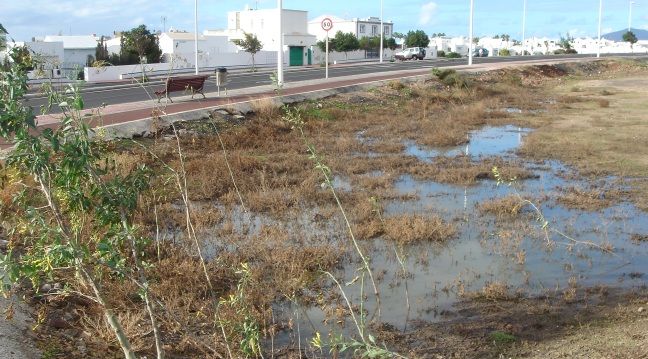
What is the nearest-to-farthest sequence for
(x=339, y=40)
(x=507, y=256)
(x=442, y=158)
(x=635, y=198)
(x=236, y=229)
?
(x=507, y=256) → (x=236, y=229) → (x=635, y=198) → (x=442, y=158) → (x=339, y=40)

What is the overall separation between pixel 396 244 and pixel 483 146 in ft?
30.1

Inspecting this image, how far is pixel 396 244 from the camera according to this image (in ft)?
28.8

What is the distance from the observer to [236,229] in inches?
369

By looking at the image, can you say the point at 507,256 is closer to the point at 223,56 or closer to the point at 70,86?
the point at 70,86

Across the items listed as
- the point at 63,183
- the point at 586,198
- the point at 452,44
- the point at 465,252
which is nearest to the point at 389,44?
the point at 452,44

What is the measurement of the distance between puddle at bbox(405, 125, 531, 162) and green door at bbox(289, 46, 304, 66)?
1934 inches

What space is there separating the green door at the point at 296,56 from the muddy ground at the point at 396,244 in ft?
164

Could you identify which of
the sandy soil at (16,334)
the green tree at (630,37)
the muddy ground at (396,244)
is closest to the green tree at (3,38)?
the muddy ground at (396,244)

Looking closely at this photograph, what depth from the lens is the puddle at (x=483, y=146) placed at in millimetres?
15820

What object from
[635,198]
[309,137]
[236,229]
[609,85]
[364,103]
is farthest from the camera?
[609,85]

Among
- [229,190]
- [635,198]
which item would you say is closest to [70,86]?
[229,190]

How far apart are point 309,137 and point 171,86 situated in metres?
5.00

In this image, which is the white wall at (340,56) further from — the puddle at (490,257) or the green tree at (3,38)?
the green tree at (3,38)

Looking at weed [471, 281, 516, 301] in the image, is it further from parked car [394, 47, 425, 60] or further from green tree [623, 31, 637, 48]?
green tree [623, 31, 637, 48]
